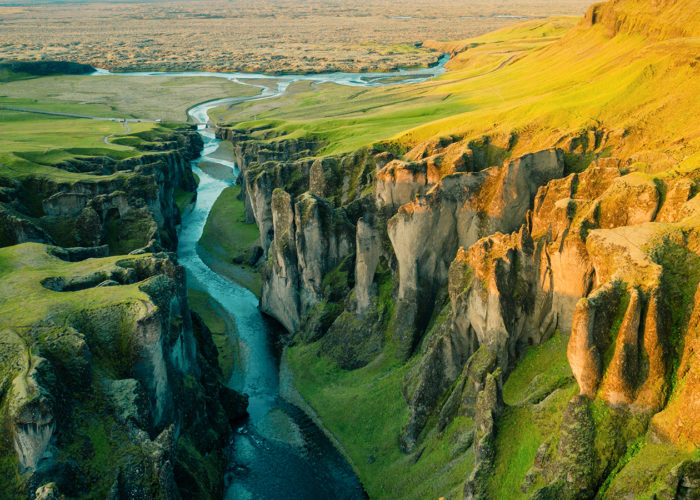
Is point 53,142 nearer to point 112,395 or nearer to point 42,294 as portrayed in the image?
point 42,294

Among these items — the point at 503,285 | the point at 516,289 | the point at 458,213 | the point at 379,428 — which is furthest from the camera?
the point at 458,213

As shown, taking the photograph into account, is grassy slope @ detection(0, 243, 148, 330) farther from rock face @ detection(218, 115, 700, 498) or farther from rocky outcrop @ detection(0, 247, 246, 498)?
rock face @ detection(218, 115, 700, 498)

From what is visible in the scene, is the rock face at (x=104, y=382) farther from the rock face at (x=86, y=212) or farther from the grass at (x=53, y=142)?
the grass at (x=53, y=142)

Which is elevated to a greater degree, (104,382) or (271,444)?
(104,382)

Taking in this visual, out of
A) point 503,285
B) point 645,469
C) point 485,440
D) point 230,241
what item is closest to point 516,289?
point 503,285

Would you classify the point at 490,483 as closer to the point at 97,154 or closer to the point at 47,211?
the point at 47,211

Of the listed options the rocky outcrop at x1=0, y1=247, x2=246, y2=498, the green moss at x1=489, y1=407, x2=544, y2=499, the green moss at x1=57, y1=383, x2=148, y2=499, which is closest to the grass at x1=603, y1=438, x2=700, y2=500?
the green moss at x1=489, y1=407, x2=544, y2=499

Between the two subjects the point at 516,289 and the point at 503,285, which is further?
the point at 516,289

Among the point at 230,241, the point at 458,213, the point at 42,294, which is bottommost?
the point at 230,241

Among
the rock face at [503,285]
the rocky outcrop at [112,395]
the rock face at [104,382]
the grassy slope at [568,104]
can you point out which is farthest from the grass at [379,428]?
the grassy slope at [568,104]
